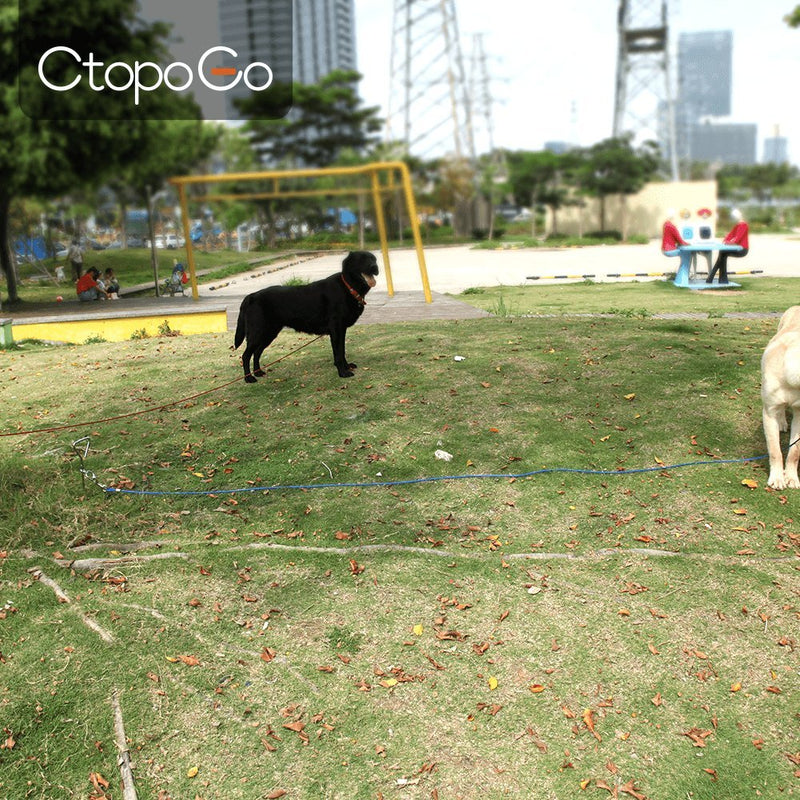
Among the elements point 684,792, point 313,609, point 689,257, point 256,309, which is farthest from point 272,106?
point 689,257

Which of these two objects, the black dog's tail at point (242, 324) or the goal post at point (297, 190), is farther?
the goal post at point (297, 190)

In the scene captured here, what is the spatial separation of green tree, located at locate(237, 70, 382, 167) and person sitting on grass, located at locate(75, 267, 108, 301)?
4.37 metres

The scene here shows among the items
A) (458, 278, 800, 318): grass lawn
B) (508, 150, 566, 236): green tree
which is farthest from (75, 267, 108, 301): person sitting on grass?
(508, 150, 566, 236): green tree

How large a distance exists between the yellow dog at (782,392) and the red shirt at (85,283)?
11864mm

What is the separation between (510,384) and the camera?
20.4ft

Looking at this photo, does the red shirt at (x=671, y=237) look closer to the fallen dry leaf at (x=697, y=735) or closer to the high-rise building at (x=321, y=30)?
the fallen dry leaf at (x=697, y=735)

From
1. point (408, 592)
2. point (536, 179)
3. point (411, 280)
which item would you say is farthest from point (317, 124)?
point (536, 179)

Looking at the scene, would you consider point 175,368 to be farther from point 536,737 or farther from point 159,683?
point 536,737

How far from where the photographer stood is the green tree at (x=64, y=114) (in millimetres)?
10805

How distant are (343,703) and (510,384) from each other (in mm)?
3672

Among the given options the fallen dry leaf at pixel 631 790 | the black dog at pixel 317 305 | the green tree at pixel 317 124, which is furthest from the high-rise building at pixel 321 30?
the fallen dry leaf at pixel 631 790

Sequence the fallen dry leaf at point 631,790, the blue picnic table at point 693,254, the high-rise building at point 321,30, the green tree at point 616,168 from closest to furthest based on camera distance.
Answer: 1. the fallen dry leaf at point 631,790
2. the blue picnic table at point 693,254
3. the green tree at point 616,168
4. the high-rise building at point 321,30

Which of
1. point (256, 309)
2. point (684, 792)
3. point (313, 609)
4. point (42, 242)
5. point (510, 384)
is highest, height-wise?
point (42, 242)

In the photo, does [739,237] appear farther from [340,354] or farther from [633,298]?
[340,354]
